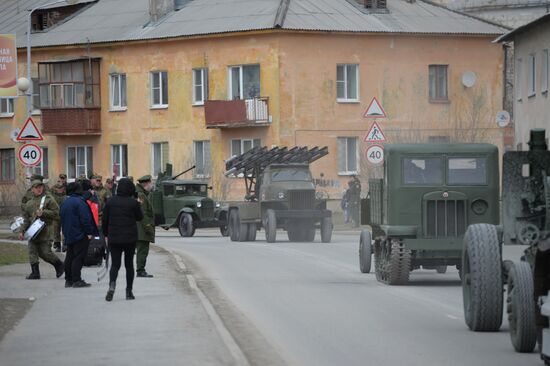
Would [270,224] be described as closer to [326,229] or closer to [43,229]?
[326,229]

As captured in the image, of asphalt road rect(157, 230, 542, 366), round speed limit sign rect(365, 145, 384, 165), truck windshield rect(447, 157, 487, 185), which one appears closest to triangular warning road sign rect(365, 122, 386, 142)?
round speed limit sign rect(365, 145, 384, 165)

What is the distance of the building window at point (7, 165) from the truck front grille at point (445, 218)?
5416 cm

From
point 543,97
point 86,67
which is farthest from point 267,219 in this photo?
point 86,67

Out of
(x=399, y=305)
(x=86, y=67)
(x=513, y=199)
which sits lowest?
(x=399, y=305)

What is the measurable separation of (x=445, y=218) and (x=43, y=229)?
6852 mm

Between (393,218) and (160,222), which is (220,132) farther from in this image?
(393,218)

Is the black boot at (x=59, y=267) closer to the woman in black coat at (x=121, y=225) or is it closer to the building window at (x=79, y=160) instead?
the woman in black coat at (x=121, y=225)

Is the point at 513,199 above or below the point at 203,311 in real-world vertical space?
above

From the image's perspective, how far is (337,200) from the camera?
2442 inches

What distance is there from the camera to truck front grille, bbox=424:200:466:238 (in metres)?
22.4

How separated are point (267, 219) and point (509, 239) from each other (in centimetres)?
2613

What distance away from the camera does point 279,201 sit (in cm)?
4116

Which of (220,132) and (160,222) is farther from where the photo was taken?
(220,132)

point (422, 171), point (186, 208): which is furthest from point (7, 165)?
point (422, 171)
